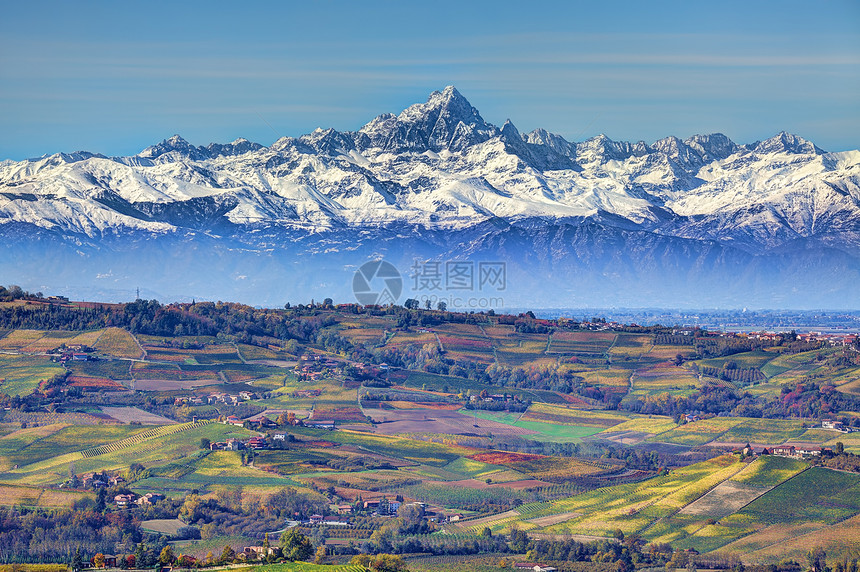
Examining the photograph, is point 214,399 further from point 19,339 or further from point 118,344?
point 19,339

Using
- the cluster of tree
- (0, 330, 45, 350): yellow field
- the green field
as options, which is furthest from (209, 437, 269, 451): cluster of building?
the cluster of tree

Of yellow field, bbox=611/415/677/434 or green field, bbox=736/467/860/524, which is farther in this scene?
yellow field, bbox=611/415/677/434

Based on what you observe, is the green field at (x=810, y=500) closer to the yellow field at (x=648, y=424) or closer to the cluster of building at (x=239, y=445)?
the yellow field at (x=648, y=424)

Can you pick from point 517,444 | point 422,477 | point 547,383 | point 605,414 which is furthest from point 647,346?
point 422,477

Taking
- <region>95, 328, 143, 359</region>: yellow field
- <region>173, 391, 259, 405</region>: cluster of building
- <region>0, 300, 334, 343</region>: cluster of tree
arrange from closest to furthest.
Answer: <region>173, 391, 259, 405</region>: cluster of building < <region>95, 328, 143, 359</region>: yellow field < <region>0, 300, 334, 343</region>: cluster of tree

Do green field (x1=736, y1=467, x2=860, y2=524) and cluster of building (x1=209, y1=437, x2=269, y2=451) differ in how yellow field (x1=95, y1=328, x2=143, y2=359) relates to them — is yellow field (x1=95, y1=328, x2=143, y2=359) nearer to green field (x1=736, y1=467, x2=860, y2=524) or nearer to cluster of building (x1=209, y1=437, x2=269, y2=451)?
cluster of building (x1=209, y1=437, x2=269, y2=451)

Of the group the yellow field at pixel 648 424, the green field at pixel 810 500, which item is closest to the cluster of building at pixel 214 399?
the yellow field at pixel 648 424

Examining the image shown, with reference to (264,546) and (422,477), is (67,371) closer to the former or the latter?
(422,477)


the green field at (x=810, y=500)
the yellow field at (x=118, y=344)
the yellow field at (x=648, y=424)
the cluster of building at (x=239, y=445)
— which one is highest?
the yellow field at (x=118, y=344)

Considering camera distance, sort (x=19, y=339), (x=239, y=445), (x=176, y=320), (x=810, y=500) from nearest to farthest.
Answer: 1. (x=810, y=500)
2. (x=239, y=445)
3. (x=19, y=339)
4. (x=176, y=320)

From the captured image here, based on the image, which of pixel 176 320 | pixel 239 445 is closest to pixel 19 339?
pixel 176 320

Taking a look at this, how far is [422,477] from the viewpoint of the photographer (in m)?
87.2

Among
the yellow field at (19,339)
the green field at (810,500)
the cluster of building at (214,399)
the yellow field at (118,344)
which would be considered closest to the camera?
the green field at (810,500)

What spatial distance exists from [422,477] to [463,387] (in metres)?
40.6
